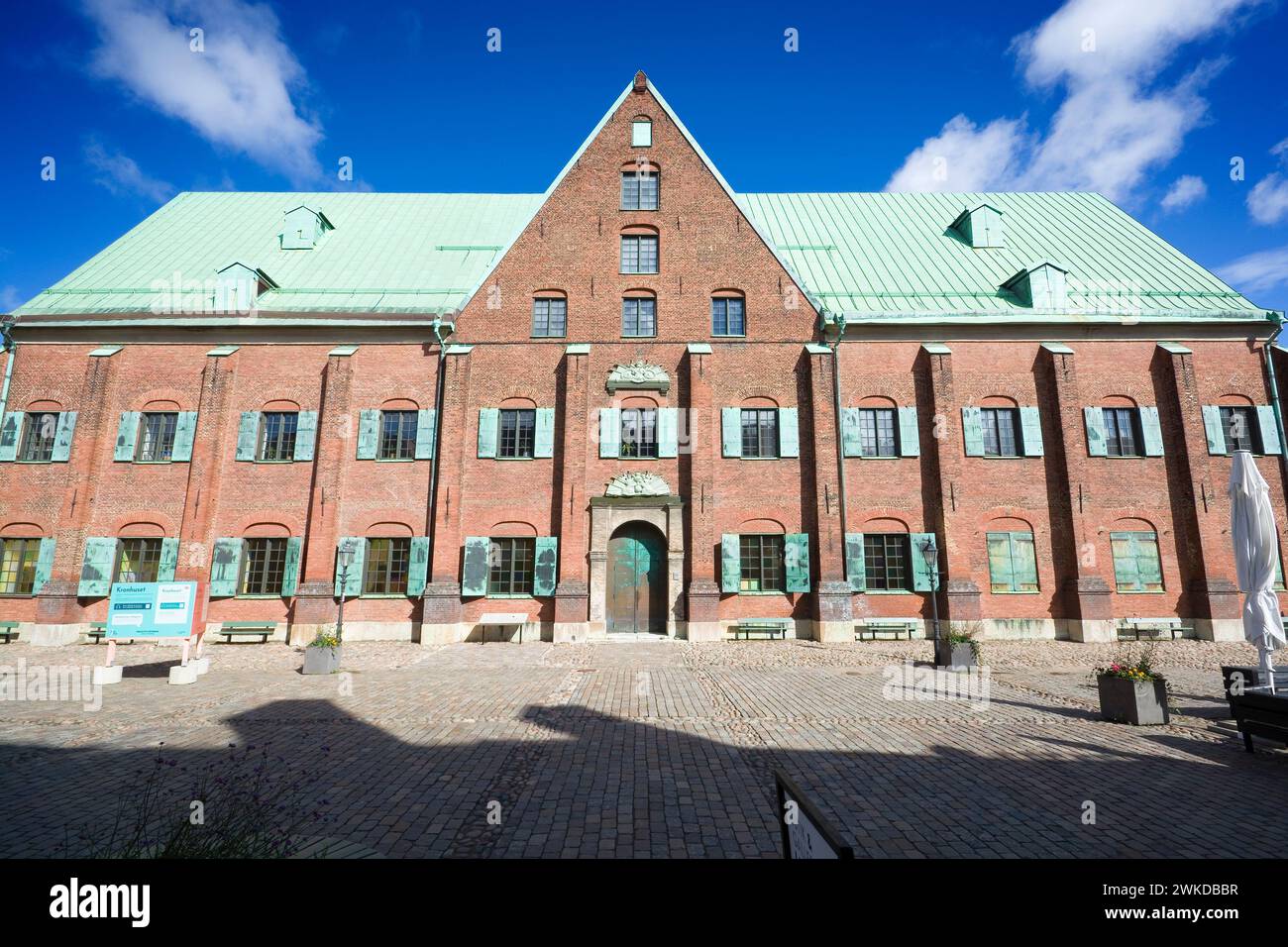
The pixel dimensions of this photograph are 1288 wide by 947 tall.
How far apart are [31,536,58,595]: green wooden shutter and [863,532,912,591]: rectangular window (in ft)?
82.6

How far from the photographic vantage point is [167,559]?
723 inches

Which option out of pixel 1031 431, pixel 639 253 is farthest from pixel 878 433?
pixel 639 253

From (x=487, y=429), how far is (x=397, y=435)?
9.97 ft

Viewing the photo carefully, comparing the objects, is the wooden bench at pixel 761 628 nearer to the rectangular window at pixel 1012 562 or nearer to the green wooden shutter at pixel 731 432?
the green wooden shutter at pixel 731 432

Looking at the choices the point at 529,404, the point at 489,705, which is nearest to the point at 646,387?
the point at 529,404

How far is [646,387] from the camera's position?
63.4 ft

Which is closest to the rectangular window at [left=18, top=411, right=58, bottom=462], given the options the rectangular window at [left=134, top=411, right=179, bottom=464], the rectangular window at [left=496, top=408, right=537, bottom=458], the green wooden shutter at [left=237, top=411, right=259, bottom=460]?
the rectangular window at [left=134, top=411, right=179, bottom=464]

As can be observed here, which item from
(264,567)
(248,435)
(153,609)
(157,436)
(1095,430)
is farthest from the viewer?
(157,436)

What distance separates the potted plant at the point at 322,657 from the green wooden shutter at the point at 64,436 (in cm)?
1356

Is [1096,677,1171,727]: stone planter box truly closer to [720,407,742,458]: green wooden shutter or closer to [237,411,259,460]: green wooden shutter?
[720,407,742,458]: green wooden shutter

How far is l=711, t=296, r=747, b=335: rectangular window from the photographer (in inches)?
787

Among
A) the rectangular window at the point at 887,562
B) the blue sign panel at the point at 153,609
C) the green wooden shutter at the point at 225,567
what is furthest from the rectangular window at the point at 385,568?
the rectangular window at the point at 887,562

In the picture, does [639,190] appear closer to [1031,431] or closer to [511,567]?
[511,567]
